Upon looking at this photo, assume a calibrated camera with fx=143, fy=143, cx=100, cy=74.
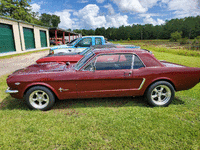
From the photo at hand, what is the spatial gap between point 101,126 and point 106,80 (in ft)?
3.63

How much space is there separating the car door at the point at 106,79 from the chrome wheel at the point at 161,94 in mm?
516

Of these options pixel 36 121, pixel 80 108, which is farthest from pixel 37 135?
pixel 80 108

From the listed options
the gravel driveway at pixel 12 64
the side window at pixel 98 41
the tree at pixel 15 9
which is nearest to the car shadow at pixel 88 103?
the gravel driveway at pixel 12 64

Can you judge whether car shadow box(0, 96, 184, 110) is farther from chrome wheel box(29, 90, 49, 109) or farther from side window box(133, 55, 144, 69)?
side window box(133, 55, 144, 69)

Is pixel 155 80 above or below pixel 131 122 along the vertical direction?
above

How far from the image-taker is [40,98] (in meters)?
3.53

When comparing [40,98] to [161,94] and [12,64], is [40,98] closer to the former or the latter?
[161,94]

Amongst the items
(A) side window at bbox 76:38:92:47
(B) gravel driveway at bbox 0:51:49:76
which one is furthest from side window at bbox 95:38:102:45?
(B) gravel driveway at bbox 0:51:49:76

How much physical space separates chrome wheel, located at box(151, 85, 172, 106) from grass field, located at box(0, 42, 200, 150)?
7.9 inches

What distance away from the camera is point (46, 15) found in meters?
109

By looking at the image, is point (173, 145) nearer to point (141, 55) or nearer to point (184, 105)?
point (184, 105)

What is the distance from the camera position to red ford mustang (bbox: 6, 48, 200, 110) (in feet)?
11.3

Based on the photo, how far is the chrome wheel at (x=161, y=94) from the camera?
368cm

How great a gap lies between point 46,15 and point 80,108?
122 m
